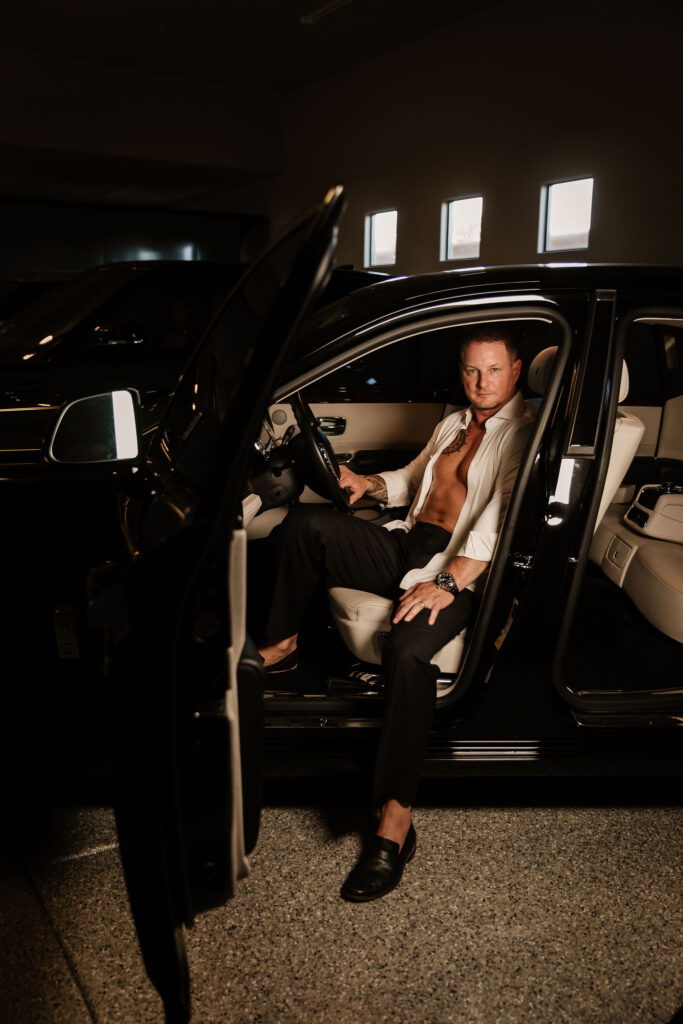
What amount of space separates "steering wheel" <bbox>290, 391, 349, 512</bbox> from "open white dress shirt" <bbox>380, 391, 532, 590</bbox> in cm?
23

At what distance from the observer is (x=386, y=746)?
1884 millimetres

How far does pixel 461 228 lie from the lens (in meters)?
9.02

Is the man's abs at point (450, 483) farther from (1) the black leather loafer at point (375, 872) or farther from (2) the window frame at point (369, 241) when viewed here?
(2) the window frame at point (369, 241)

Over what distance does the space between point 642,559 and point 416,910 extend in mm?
1110

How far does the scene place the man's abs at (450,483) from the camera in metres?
2.30

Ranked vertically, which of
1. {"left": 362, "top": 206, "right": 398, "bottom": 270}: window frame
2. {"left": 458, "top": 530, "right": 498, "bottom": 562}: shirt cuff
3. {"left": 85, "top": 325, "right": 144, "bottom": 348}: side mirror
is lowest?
{"left": 458, "top": 530, "right": 498, "bottom": 562}: shirt cuff

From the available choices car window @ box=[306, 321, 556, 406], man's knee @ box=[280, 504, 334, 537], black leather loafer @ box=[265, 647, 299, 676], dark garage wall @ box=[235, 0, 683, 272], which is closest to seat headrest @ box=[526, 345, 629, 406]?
man's knee @ box=[280, 504, 334, 537]

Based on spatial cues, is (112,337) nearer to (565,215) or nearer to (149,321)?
(149,321)

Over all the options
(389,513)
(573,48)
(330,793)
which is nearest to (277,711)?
(330,793)

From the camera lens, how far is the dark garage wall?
6.67 m

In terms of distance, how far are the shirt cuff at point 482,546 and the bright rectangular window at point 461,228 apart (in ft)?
24.4

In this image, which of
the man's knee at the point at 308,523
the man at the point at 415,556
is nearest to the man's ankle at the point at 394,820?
the man at the point at 415,556

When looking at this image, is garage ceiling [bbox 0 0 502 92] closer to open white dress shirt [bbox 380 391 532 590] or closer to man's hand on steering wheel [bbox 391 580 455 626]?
open white dress shirt [bbox 380 391 532 590]

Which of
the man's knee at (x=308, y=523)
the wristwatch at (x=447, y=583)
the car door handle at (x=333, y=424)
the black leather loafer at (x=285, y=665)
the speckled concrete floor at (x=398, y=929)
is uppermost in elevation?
the car door handle at (x=333, y=424)
